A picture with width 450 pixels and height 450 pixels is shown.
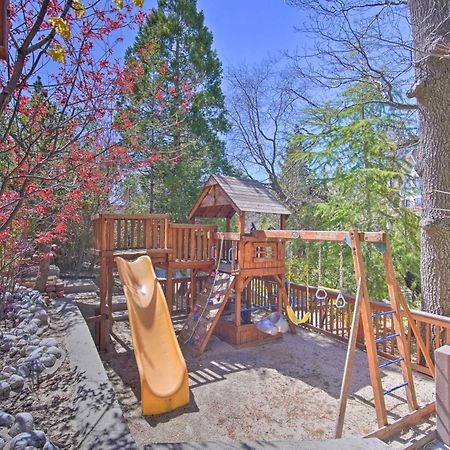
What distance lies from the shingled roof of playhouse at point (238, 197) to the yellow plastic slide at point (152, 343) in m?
2.09

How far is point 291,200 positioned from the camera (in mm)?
14492

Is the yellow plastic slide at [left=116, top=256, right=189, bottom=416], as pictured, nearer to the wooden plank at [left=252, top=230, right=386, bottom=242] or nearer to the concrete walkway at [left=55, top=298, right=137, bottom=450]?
the concrete walkway at [left=55, top=298, right=137, bottom=450]

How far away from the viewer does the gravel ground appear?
12.5 feet

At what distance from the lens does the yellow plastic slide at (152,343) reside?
4201 mm

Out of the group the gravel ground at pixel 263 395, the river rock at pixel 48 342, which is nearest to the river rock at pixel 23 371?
the river rock at pixel 48 342

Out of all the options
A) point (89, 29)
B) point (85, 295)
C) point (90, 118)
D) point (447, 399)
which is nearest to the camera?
point (89, 29)

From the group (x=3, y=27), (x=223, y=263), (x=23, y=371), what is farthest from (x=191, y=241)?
(x=3, y=27)

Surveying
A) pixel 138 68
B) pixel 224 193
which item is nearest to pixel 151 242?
pixel 224 193

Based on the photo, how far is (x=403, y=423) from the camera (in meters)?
3.65

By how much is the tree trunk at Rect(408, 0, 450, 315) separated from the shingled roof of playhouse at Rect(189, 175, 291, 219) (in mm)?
2795

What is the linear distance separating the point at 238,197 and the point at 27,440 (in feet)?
17.9

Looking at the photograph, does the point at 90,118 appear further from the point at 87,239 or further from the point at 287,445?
the point at 87,239

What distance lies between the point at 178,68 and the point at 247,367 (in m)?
12.2

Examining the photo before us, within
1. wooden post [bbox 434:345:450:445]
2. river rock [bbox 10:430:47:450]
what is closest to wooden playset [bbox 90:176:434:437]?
wooden post [bbox 434:345:450:445]
